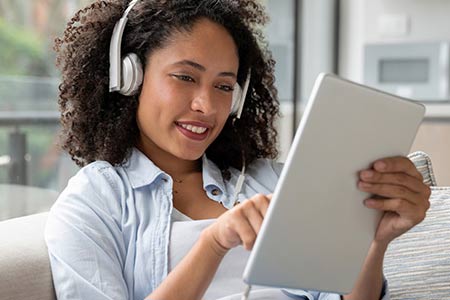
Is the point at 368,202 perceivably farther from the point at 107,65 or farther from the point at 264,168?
the point at 107,65

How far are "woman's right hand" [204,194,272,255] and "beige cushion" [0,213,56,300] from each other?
341mm

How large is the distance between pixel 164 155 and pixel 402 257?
50 centimetres

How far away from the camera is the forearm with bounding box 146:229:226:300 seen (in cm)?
111

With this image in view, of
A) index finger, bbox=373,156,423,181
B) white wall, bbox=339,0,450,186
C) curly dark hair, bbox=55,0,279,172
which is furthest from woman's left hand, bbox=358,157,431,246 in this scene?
white wall, bbox=339,0,450,186

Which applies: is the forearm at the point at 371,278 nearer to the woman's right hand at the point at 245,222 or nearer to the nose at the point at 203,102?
the woman's right hand at the point at 245,222

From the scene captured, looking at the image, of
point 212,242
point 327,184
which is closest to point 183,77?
point 212,242

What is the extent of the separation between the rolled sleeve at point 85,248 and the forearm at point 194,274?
11cm

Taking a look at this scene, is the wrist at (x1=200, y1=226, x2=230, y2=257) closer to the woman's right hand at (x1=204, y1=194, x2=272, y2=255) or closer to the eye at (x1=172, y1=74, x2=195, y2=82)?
the woman's right hand at (x1=204, y1=194, x2=272, y2=255)

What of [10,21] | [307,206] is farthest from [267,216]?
[10,21]

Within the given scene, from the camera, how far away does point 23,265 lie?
118 cm

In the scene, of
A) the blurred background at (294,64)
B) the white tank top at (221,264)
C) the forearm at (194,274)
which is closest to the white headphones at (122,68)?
the white tank top at (221,264)

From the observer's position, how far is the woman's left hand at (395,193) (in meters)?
1.00

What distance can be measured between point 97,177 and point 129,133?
140 millimetres

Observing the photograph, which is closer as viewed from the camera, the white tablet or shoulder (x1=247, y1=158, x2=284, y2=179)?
the white tablet
